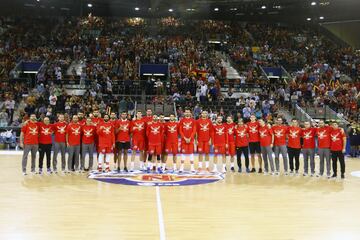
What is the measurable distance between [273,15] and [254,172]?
27375 millimetres

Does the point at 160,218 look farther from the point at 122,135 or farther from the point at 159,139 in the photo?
the point at 122,135

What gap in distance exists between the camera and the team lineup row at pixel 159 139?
11.7 m

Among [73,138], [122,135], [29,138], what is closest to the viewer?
[29,138]

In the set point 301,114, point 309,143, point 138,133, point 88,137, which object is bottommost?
point 309,143

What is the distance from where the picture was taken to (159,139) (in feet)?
38.8

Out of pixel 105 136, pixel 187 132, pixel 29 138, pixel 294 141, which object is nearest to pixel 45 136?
pixel 29 138

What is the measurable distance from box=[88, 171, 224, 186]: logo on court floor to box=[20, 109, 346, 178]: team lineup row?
580 millimetres

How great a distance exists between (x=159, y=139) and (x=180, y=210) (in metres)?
4.36

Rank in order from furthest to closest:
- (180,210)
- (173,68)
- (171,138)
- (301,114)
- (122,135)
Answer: (173,68), (301,114), (171,138), (122,135), (180,210)

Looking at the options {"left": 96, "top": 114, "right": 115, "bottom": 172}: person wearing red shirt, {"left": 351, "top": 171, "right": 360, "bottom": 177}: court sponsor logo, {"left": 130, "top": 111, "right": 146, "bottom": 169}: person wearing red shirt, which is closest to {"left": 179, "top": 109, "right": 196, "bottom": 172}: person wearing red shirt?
{"left": 130, "top": 111, "right": 146, "bottom": 169}: person wearing red shirt

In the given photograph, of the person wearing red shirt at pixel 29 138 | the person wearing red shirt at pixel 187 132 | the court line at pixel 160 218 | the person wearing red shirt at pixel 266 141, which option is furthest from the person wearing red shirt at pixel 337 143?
the person wearing red shirt at pixel 29 138

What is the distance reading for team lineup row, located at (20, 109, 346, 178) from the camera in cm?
1166

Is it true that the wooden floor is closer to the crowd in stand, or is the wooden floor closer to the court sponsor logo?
the court sponsor logo

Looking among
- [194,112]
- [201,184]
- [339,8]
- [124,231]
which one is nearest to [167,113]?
[194,112]
